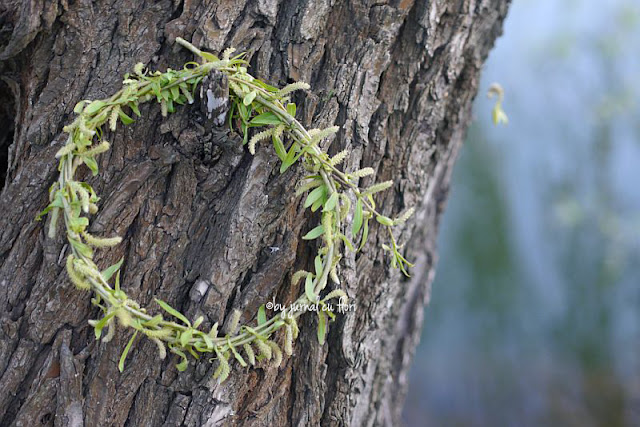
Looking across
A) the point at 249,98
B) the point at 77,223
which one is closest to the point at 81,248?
the point at 77,223

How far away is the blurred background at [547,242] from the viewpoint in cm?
287

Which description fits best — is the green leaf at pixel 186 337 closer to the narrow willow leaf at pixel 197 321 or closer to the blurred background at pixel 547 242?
the narrow willow leaf at pixel 197 321

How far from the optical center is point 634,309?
291 centimetres

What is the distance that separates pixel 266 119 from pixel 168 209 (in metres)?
0.18

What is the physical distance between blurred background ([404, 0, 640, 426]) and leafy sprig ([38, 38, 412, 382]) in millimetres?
2346

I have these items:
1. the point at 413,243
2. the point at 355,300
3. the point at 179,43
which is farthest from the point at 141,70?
the point at 413,243

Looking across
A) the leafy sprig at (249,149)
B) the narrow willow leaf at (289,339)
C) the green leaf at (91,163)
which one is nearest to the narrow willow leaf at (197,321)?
the leafy sprig at (249,149)

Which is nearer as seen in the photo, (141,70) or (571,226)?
(141,70)

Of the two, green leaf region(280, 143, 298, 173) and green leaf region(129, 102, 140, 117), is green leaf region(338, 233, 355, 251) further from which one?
green leaf region(129, 102, 140, 117)

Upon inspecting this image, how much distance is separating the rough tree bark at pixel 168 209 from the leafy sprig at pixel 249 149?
3 cm

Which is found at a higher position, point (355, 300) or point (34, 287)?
point (355, 300)

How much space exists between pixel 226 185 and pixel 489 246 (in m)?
2.46

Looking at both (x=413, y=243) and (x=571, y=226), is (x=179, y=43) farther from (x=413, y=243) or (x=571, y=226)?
(x=571, y=226)

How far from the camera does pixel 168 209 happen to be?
0.77 m
